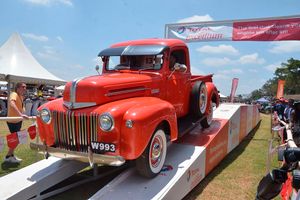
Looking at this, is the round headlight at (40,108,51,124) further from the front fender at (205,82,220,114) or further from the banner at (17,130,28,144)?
the front fender at (205,82,220,114)

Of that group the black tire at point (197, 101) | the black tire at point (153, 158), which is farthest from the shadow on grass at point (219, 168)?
the black tire at point (197, 101)

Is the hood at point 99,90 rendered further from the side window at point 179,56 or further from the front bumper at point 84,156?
the side window at point 179,56

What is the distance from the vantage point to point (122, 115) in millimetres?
3824

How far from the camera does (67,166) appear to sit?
499cm

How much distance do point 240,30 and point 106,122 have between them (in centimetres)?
816

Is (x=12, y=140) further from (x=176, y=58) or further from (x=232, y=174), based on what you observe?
(x=232, y=174)

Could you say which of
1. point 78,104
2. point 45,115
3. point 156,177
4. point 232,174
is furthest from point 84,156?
point 232,174

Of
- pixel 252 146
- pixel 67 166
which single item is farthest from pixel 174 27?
pixel 67 166

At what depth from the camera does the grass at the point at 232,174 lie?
5020 millimetres

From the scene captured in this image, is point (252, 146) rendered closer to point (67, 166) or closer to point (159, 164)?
point (159, 164)

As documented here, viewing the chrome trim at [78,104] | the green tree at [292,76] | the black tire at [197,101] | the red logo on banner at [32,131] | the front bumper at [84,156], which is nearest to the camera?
the front bumper at [84,156]

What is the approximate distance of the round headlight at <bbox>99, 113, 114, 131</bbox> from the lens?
3.78m

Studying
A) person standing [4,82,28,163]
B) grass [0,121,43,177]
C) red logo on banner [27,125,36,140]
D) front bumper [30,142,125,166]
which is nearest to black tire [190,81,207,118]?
front bumper [30,142,125,166]

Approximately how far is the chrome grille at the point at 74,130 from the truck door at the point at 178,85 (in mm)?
1845
